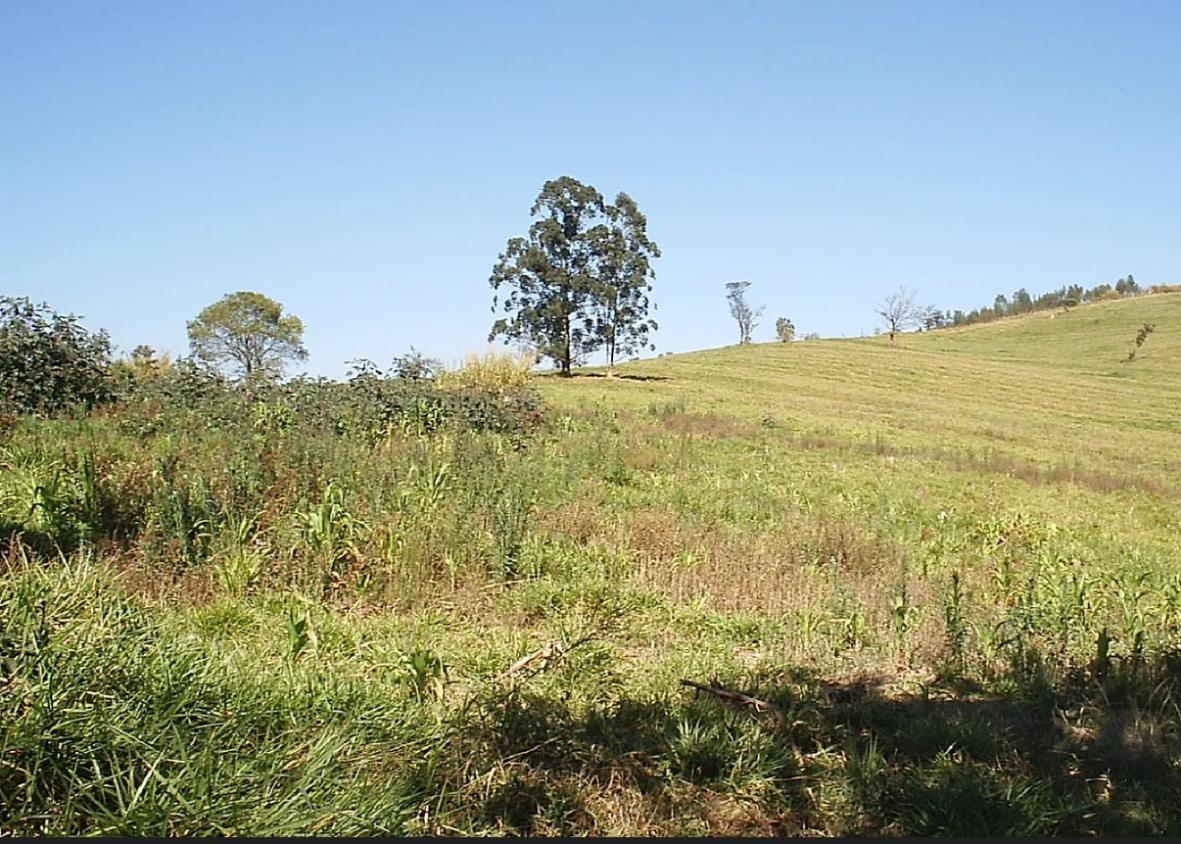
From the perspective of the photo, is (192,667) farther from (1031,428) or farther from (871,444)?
(1031,428)

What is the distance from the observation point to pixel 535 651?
432 centimetres

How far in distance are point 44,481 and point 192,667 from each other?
13.4 ft

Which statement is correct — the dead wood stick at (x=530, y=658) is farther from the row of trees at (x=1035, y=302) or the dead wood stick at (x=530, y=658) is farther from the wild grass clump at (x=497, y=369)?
the row of trees at (x=1035, y=302)

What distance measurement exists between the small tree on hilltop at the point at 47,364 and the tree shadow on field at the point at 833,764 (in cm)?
999

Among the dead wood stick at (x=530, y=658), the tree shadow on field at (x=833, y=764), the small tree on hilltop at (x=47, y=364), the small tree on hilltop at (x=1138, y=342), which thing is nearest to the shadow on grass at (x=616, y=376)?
the small tree on hilltop at (x=47, y=364)

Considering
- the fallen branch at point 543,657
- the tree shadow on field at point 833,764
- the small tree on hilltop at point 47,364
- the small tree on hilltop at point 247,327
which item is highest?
the small tree on hilltop at point 247,327

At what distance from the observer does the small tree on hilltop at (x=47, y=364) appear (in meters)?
10.8

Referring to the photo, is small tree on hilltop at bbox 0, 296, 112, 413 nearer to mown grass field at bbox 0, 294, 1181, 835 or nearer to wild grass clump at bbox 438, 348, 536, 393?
mown grass field at bbox 0, 294, 1181, 835

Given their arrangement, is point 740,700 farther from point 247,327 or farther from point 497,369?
point 247,327

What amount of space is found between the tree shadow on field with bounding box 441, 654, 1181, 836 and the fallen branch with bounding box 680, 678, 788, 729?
3cm

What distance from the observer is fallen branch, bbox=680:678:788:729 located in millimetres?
3569

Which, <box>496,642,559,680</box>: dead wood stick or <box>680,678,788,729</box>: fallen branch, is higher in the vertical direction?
<box>496,642,559,680</box>: dead wood stick

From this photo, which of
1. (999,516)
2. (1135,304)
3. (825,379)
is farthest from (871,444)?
(1135,304)

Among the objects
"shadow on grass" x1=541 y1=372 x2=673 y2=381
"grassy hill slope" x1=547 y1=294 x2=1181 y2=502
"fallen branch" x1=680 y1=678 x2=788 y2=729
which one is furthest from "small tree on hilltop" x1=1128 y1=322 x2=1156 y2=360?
"fallen branch" x1=680 y1=678 x2=788 y2=729
